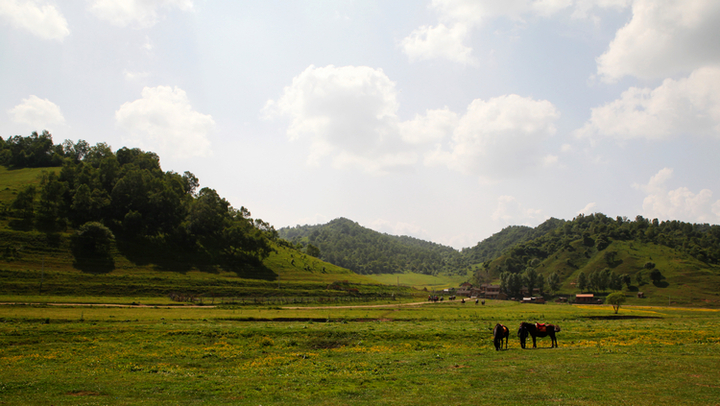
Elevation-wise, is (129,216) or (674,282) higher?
(129,216)

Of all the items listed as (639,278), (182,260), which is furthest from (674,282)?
(182,260)

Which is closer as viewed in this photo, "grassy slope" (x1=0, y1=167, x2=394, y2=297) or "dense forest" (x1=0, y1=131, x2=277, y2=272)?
"grassy slope" (x1=0, y1=167, x2=394, y2=297)

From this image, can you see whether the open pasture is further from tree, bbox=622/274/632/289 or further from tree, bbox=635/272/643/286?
tree, bbox=635/272/643/286

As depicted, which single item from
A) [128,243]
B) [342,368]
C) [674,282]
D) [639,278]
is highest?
[128,243]

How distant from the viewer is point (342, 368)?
2111 centimetres

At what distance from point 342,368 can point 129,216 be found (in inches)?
4916

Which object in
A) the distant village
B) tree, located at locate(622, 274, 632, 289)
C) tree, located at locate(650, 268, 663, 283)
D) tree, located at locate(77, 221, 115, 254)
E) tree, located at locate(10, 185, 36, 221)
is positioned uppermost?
tree, located at locate(10, 185, 36, 221)

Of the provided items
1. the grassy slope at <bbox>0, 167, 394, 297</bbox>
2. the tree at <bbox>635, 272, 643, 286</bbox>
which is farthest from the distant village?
the grassy slope at <bbox>0, 167, 394, 297</bbox>

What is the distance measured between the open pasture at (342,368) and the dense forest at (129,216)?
88875 mm

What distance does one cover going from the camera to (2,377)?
1841 centimetres

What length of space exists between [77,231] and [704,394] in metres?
132

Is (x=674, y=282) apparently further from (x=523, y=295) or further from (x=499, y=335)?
(x=499, y=335)

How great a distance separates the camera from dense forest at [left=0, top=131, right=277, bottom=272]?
349ft

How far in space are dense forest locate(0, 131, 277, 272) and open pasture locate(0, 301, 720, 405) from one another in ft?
292
